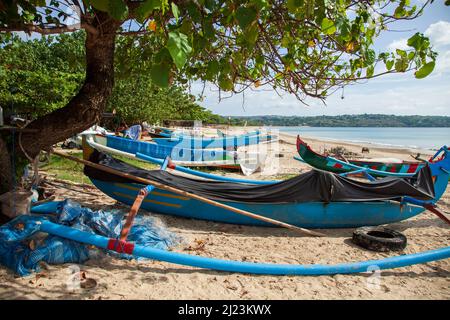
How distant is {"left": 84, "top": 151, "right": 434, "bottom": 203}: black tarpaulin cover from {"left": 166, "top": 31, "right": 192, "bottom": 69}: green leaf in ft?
10.8

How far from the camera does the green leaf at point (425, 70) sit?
2.36m

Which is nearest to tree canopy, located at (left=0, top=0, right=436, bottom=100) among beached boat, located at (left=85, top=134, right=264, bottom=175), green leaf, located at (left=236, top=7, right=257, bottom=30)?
green leaf, located at (left=236, top=7, right=257, bottom=30)

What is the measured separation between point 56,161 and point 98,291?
7510 millimetres

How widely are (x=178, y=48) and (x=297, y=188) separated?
362 centimetres

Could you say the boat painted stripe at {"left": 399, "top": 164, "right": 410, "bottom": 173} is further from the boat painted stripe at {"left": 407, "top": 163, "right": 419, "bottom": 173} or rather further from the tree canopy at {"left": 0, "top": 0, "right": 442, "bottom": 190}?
the tree canopy at {"left": 0, "top": 0, "right": 442, "bottom": 190}

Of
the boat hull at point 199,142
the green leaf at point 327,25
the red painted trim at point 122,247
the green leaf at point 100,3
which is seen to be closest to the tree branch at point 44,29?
the green leaf at point 100,3

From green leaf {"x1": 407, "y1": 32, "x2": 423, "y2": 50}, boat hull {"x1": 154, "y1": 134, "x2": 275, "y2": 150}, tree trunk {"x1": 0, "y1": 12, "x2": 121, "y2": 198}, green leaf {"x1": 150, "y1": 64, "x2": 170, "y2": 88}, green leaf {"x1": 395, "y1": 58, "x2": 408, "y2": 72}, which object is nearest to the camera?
green leaf {"x1": 150, "y1": 64, "x2": 170, "y2": 88}

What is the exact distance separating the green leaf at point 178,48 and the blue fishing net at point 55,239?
8.65 feet

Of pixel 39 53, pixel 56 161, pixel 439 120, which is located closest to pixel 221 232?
pixel 56 161

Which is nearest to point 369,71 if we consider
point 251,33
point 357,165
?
point 251,33

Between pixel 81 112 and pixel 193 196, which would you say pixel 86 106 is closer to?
pixel 81 112

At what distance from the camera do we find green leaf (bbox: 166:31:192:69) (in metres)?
1.57

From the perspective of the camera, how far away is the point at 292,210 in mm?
4738

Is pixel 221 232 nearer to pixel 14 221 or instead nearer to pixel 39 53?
pixel 14 221
